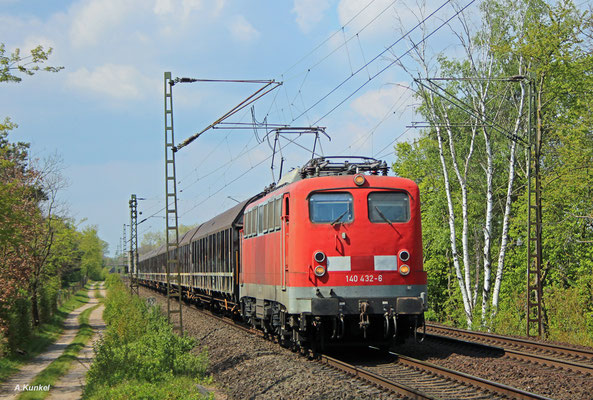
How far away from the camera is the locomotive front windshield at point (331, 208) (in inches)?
503

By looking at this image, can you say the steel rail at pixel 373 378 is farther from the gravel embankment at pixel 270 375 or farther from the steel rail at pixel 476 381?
the steel rail at pixel 476 381

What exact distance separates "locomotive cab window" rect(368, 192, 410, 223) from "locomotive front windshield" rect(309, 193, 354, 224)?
44 centimetres

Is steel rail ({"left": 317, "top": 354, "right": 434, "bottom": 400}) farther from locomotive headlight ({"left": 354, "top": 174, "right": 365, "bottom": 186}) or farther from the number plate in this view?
locomotive headlight ({"left": 354, "top": 174, "right": 365, "bottom": 186})

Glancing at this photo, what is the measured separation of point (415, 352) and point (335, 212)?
3.47m

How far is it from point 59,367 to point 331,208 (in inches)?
406

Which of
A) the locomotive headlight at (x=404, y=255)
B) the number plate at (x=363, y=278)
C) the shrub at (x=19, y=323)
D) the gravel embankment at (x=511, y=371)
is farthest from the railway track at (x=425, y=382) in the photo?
the shrub at (x=19, y=323)

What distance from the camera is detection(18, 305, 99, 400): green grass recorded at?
1430 centimetres

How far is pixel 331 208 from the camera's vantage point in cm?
1287

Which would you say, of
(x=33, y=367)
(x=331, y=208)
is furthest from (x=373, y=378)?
(x=33, y=367)

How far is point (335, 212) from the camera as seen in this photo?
1285 centimetres

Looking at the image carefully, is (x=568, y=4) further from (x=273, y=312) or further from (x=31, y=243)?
(x=31, y=243)

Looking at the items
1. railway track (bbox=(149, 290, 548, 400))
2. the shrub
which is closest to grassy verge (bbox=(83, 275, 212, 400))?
railway track (bbox=(149, 290, 548, 400))

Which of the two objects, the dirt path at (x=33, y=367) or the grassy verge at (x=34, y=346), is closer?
the dirt path at (x=33, y=367)

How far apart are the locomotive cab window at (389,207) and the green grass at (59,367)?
777cm
